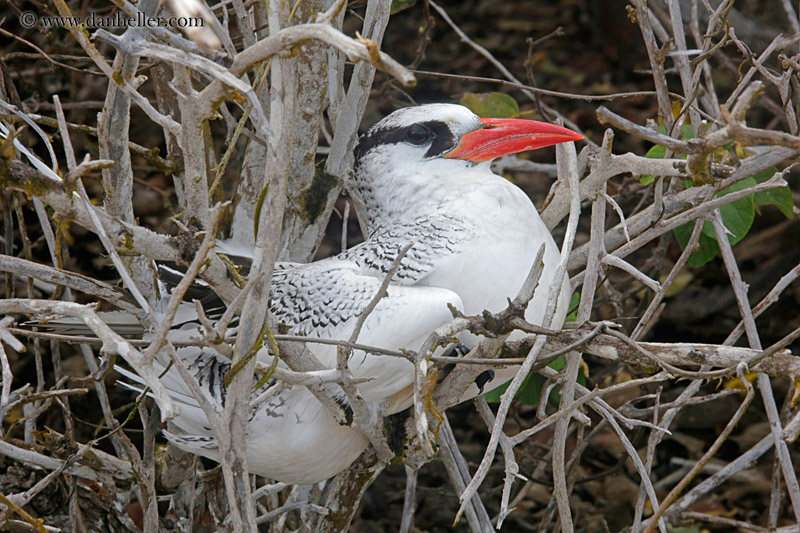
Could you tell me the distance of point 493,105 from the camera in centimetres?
319

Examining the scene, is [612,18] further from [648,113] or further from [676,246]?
[676,246]

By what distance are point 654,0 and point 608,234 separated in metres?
1.33

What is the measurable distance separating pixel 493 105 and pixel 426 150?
0.60 meters

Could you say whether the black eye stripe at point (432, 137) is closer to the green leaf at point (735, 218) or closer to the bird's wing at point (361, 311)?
the bird's wing at point (361, 311)

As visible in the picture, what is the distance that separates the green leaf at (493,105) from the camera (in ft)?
10.4

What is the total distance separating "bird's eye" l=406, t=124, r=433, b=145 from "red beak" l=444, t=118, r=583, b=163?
0.09 metres

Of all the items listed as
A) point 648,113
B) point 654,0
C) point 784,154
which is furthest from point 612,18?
point 784,154

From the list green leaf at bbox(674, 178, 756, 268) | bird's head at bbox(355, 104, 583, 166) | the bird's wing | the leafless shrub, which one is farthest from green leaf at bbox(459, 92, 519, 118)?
the bird's wing

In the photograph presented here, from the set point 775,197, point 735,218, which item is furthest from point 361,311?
point 775,197

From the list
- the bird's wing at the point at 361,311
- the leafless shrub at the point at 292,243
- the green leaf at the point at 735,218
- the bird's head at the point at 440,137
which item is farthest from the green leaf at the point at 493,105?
the bird's wing at the point at 361,311

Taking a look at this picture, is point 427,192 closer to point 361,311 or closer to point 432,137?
point 432,137

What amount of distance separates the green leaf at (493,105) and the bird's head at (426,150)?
541 mm

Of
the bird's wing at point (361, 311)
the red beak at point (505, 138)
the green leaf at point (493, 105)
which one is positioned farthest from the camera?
the green leaf at point (493, 105)

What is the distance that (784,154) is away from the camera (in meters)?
1.98
